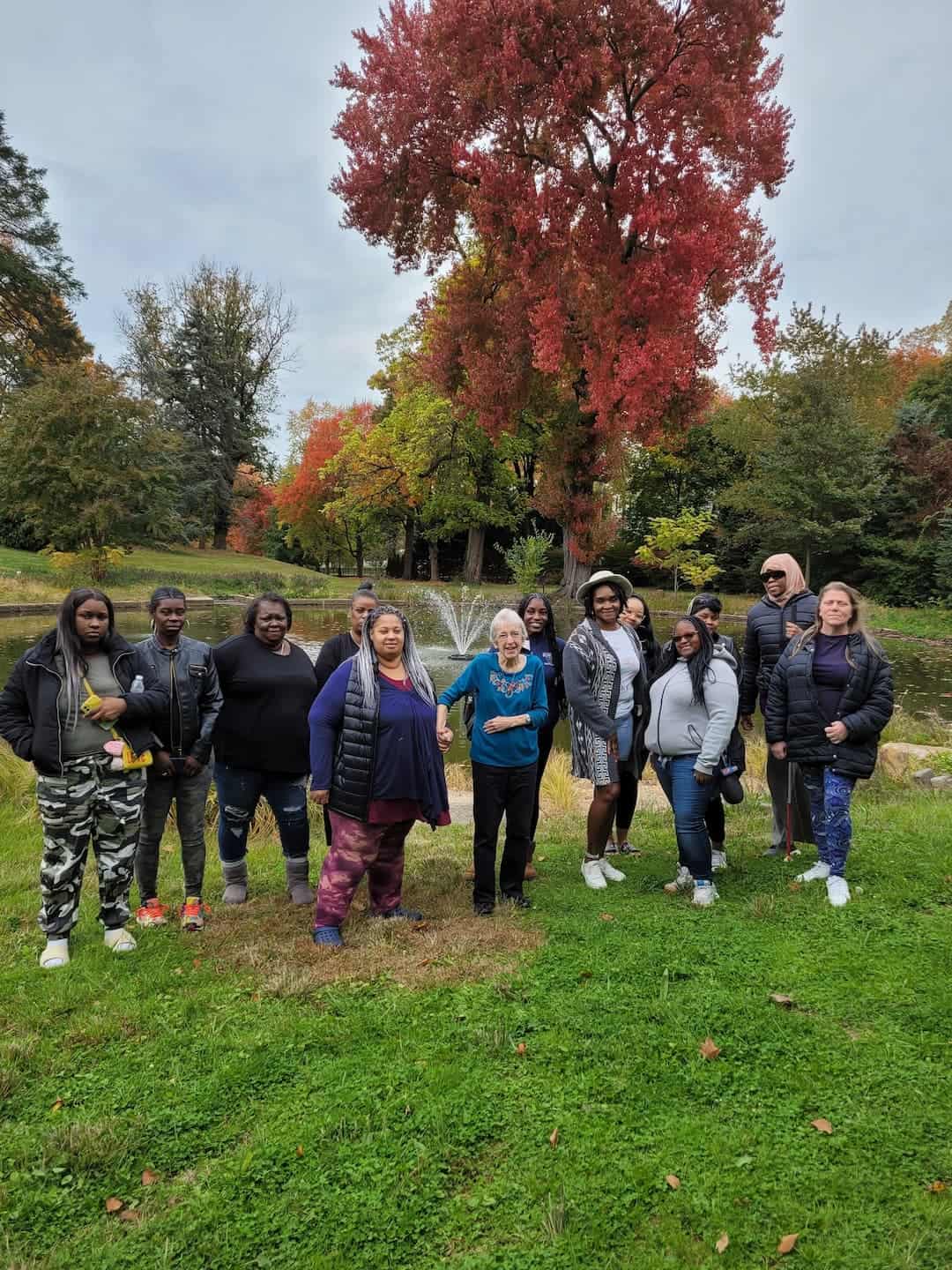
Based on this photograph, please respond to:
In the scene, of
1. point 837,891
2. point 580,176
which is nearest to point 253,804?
point 837,891

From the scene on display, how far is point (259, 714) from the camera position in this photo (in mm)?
4145

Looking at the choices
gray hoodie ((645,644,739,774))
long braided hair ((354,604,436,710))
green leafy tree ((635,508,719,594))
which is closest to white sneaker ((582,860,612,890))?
gray hoodie ((645,644,739,774))

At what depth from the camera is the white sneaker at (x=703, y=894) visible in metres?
4.09

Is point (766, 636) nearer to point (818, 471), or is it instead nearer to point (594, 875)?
point (594, 875)

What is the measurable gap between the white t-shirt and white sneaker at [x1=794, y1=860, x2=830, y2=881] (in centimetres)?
144

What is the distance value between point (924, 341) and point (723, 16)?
2854cm

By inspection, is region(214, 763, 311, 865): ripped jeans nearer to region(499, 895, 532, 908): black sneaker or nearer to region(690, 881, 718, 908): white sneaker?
region(499, 895, 532, 908): black sneaker

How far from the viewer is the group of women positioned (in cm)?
350

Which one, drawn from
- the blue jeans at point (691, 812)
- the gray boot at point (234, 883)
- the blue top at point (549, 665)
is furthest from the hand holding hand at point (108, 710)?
Answer: the blue jeans at point (691, 812)

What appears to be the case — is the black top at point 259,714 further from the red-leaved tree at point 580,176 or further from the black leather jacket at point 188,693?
the red-leaved tree at point 580,176

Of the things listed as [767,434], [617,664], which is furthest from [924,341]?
[617,664]

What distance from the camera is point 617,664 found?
4.45m

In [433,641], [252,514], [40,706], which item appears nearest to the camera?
[40,706]

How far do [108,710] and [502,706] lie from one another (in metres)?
2.01
